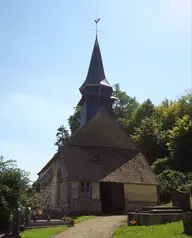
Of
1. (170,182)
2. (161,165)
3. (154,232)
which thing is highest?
(161,165)

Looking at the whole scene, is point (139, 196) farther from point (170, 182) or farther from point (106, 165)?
point (170, 182)

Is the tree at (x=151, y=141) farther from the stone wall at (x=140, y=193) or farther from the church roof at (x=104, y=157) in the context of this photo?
the stone wall at (x=140, y=193)

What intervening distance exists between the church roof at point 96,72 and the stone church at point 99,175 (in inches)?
281

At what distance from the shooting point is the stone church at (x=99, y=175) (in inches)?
912

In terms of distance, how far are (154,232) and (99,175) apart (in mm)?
12690

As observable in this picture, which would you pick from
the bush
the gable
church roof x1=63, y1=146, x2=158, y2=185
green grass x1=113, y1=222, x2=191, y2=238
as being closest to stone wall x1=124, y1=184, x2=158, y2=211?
church roof x1=63, y1=146, x2=158, y2=185

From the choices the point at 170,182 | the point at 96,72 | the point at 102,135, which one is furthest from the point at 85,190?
the point at 96,72

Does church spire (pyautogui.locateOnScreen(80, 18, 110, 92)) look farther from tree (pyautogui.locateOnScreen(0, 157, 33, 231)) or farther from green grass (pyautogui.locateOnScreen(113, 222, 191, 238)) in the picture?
green grass (pyautogui.locateOnScreen(113, 222, 191, 238))

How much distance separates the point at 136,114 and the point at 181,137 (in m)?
18.3

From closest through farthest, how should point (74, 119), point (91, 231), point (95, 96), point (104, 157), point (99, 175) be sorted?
1. point (91, 231)
2. point (99, 175)
3. point (104, 157)
4. point (95, 96)
5. point (74, 119)

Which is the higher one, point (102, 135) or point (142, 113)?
point (142, 113)

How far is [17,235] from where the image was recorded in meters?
13.9

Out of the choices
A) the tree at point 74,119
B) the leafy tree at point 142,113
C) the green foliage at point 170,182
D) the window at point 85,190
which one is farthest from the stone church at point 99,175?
the leafy tree at point 142,113

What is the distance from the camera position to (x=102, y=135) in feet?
93.0
